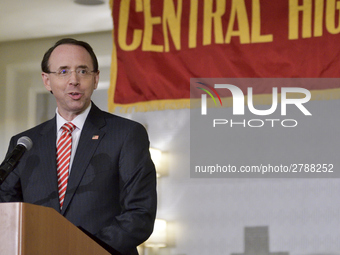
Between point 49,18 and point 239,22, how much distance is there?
5.64 feet

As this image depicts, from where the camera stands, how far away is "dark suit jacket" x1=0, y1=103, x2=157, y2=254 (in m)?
1.70

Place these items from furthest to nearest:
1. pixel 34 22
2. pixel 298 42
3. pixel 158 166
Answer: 1. pixel 34 22
2. pixel 158 166
3. pixel 298 42

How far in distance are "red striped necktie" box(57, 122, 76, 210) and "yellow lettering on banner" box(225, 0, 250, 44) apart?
2203mm

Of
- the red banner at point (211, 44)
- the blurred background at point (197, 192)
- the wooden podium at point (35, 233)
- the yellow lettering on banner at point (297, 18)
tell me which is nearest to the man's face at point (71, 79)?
the wooden podium at point (35, 233)

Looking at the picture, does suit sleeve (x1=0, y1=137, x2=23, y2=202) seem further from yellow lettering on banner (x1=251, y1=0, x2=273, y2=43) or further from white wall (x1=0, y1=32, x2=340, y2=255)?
white wall (x1=0, y1=32, x2=340, y2=255)

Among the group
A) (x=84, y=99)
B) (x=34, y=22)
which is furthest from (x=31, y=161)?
(x=34, y=22)

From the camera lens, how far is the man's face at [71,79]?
1852 mm

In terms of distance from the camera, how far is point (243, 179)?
4.14 metres

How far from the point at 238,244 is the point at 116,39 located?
5.59ft

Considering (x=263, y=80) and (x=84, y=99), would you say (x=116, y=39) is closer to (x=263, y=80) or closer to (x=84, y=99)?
(x=263, y=80)

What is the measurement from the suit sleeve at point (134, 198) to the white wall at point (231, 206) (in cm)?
236

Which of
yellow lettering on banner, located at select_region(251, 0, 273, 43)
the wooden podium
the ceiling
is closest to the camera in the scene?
the wooden podium

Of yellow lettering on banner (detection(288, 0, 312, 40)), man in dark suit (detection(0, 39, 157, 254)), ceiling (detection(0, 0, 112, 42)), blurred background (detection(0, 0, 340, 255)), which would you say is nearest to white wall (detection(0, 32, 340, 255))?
blurred background (detection(0, 0, 340, 255))

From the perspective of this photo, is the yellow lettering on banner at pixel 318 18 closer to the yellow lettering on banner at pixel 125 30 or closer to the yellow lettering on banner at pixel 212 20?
the yellow lettering on banner at pixel 212 20
